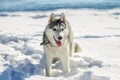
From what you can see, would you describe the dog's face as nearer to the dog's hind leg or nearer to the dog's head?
the dog's head

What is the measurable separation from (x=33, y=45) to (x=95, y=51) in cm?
130

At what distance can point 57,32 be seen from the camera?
5.77 meters

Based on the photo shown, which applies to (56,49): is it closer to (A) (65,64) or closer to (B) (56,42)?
(B) (56,42)

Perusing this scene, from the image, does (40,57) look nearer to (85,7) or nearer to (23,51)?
(23,51)

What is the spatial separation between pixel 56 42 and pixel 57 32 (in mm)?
189

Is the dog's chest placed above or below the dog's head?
below

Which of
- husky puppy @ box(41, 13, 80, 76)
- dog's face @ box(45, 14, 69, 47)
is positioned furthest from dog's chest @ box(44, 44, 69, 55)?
dog's face @ box(45, 14, 69, 47)

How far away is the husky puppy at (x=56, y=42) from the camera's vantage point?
230 inches

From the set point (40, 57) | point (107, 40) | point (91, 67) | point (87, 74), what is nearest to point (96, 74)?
point (87, 74)

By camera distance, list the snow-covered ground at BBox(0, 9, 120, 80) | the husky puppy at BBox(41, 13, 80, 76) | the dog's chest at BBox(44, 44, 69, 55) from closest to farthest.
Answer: the snow-covered ground at BBox(0, 9, 120, 80) < the husky puppy at BBox(41, 13, 80, 76) < the dog's chest at BBox(44, 44, 69, 55)

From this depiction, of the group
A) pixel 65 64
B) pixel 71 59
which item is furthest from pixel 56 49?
pixel 71 59

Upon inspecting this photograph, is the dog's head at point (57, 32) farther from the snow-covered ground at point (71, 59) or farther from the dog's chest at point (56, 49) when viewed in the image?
the snow-covered ground at point (71, 59)

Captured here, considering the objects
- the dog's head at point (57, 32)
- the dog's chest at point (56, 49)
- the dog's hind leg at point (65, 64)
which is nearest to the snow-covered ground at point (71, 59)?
the dog's hind leg at point (65, 64)

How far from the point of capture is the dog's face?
5759mm
